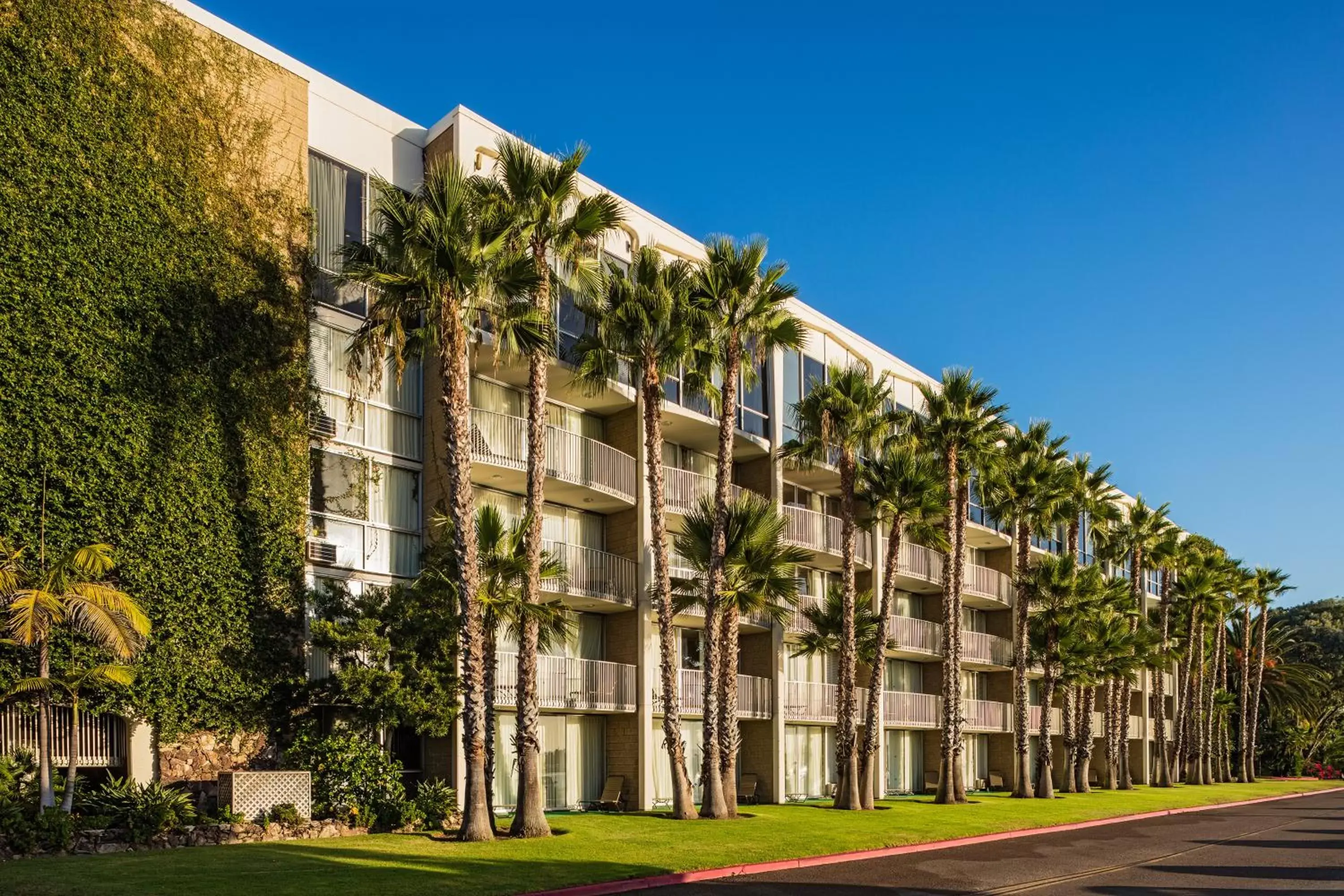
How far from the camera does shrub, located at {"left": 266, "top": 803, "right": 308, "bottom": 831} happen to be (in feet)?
77.8

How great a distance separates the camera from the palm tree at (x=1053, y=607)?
4912cm

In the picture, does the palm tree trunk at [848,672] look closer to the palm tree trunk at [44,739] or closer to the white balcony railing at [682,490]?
the white balcony railing at [682,490]

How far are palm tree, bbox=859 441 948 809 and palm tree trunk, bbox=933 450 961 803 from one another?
6.43 ft

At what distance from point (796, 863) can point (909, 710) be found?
84.2ft

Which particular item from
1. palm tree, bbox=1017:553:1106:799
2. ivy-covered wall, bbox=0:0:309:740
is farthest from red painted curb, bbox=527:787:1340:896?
ivy-covered wall, bbox=0:0:309:740

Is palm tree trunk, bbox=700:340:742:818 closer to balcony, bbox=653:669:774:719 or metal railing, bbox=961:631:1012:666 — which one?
balcony, bbox=653:669:774:719

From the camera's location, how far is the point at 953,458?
42.3 meters

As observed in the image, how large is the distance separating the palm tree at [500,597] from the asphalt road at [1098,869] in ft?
24.0

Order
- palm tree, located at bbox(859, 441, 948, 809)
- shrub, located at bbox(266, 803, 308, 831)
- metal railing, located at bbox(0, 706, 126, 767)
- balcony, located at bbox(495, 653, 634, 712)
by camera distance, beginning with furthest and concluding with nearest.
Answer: palm tree, located at bbox(859, 441, 948, 809) → balcony, located at bbox(495, 653, 634, 712) → shrub, located at bbox(266, 803, 308, 831) → metal railing, located at bbox(0, 706, 126, 767)

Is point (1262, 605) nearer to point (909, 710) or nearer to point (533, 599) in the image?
point (909, 710)

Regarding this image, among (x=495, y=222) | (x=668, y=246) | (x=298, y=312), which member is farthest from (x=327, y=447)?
(x=668, y=246)

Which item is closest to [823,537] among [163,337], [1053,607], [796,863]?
[1053,607]

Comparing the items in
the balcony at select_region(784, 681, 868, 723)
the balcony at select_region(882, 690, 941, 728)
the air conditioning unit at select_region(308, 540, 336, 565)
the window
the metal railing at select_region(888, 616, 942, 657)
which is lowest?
the balcony at select_region(882, 690, 941, 728)

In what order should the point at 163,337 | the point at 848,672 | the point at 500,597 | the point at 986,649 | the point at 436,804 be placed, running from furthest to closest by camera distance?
the point at 986,649 < the point at 848,672 < the point at 500,597 < the point at 436,804 < the point at 163,337
